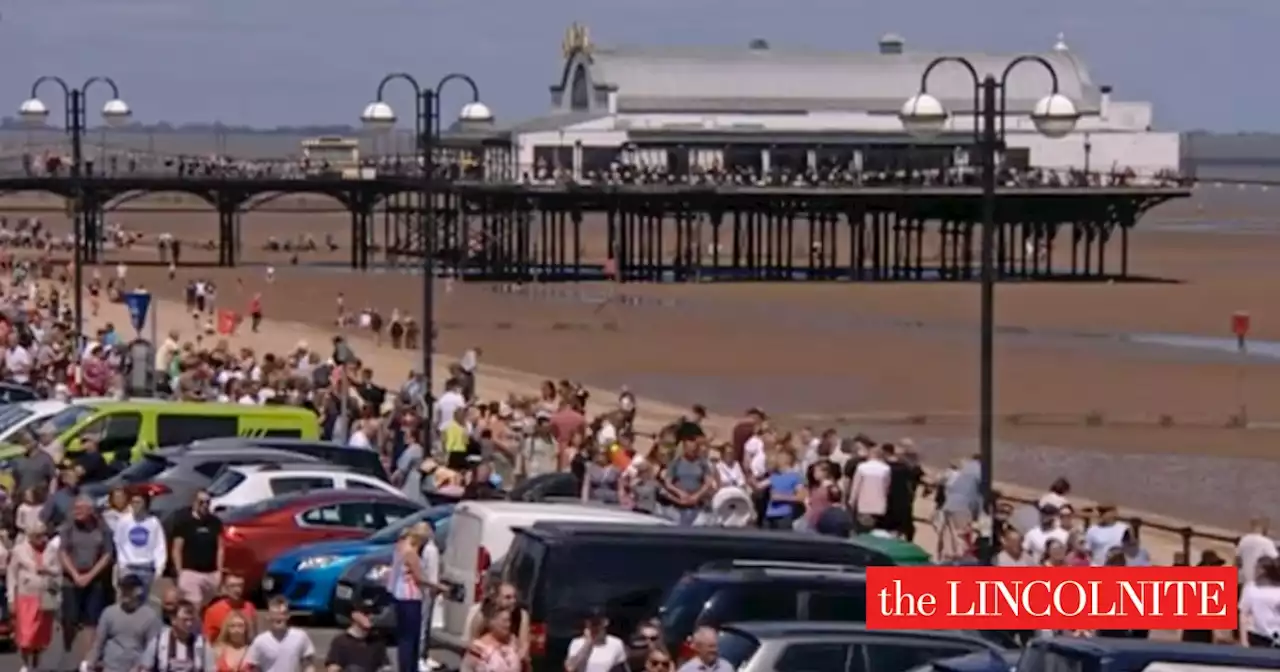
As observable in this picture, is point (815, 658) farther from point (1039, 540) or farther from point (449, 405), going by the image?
point (449, 405)

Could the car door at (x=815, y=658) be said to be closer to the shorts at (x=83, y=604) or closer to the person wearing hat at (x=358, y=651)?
the person wearing hat at (x=358, y=651)

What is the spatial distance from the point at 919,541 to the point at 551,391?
255 inches

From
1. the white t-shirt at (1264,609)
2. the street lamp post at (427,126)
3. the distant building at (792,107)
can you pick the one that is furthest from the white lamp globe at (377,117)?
the distant building at (792,107)

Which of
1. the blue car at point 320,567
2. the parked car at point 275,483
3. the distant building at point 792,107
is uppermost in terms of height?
the distant building at point 792,107

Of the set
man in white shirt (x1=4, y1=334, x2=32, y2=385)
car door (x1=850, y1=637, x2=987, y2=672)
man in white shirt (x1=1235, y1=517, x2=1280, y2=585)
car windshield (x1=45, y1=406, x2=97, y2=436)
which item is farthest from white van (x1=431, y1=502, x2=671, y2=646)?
man in white shirt (x1=4, y1=334, x2=32, y2=385)

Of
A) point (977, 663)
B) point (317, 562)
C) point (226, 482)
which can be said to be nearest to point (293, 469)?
point (226, 482)

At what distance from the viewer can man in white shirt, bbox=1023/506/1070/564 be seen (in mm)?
19031

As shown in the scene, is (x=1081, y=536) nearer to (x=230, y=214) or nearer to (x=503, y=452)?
(x=503, y=452)

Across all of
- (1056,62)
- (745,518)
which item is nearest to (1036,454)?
(745,518)

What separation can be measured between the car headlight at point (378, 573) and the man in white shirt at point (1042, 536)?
436 centimetres

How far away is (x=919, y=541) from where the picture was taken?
2548 cm

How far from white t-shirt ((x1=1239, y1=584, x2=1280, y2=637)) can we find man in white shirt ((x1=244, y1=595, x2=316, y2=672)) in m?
5.77

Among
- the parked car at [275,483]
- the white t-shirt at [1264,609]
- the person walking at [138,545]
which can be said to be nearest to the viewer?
the white t-shirt at [1264,609]

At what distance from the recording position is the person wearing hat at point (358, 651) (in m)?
14.5
